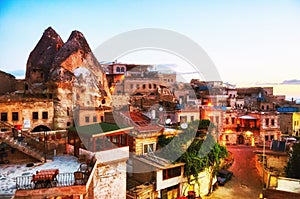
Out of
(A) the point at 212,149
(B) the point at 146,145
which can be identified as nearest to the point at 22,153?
(B) the point at 146,145

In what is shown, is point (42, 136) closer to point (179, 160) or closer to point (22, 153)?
point (22, 153)

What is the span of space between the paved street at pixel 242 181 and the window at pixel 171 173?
4.45 meters

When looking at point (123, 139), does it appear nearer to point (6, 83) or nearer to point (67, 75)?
point (67, 75)

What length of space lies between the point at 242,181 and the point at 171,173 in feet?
34.9

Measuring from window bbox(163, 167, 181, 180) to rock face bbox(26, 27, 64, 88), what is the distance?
25181 millimetres

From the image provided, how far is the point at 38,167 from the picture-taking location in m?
15.3

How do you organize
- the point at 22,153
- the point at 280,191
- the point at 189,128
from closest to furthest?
the point at 280,191 → the point at 22,153 → the point at 189,128

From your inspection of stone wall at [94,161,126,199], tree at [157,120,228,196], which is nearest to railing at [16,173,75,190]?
stone wall at [94,161,126,199]

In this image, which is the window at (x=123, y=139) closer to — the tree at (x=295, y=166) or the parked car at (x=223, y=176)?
the parked car at (x=223, y=176)

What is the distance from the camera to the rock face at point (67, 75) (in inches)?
1305

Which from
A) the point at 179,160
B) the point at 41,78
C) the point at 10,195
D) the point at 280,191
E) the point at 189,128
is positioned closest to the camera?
the point at 10,195

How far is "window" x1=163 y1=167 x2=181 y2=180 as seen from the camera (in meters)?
18.2

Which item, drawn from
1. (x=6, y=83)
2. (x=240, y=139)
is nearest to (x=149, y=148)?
(x=240, y=139)

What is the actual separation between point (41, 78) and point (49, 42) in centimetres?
864
